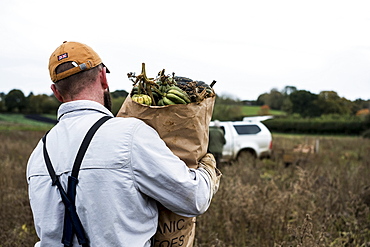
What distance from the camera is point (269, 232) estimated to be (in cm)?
417

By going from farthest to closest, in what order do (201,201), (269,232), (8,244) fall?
(269,232), (8,244), (201,201)

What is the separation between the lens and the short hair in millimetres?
1784

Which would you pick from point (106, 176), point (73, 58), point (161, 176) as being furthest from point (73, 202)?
point (73, 58)

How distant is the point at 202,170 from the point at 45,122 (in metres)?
39.0

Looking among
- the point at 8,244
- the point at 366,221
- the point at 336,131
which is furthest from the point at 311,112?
the point at 8,244

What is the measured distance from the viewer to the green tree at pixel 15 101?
35.2 metres

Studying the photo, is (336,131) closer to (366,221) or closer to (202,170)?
(366,221)

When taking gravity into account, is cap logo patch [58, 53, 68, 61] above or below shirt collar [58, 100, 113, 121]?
above

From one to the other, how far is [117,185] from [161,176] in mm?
191

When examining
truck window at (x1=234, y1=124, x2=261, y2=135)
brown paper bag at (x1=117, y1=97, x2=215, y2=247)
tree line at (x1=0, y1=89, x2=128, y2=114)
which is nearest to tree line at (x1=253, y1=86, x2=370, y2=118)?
truck window at (x1=234, y1=124, x2=261, y2=135)

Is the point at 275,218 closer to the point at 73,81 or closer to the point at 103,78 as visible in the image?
the point at 103,78

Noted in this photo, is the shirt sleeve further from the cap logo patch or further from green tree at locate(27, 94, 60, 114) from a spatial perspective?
green tree at locate(27, 94, 60, 114)

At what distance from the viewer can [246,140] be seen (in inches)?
499

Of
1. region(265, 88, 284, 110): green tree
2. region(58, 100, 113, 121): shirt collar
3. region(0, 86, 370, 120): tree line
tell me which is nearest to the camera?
region(58, 100, 113, 121): shirt collar
